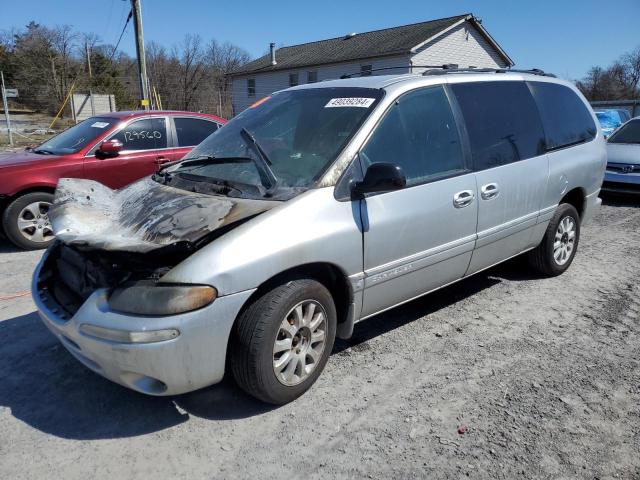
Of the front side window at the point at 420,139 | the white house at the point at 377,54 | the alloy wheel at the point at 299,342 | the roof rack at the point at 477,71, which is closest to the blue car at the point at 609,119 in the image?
the white house at the point at 377,54

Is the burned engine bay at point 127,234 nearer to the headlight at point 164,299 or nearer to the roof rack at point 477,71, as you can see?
the headlight at point 164,299

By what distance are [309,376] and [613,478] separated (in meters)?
1.63

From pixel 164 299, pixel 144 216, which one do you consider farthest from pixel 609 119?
pixel 164 299

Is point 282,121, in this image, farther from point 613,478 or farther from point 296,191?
point 613,478

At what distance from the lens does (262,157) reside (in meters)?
3.33

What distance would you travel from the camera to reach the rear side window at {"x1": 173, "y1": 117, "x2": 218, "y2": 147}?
23.5 feet

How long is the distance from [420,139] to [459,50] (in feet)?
99.7

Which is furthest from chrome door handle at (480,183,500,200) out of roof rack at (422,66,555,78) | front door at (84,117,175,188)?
front door at (84,117,175,188)

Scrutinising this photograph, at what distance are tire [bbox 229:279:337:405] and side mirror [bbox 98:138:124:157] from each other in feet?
14.8

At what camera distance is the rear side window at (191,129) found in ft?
23.5

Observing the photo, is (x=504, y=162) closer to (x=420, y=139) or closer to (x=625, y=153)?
(x=420, y=139)

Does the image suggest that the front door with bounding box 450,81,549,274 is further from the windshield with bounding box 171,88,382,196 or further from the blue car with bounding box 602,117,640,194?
the blue car with bounding box 602,117,640,194

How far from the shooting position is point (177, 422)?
2.84 m

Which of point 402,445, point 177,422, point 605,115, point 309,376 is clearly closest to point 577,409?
point 402,445
